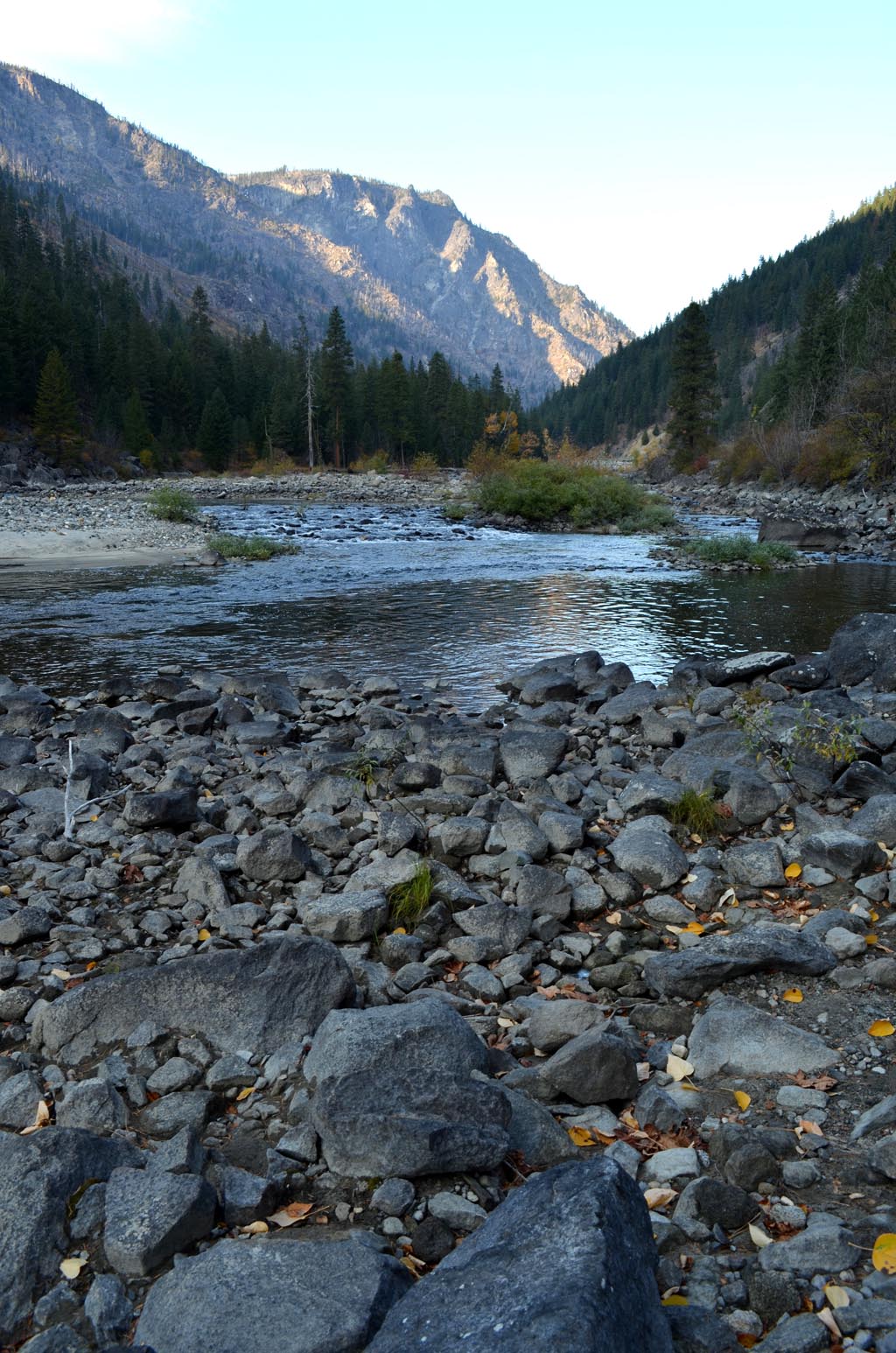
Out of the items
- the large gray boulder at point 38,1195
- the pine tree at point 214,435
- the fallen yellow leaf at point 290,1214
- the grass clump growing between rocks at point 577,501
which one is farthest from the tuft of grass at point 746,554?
the pine tree at point 214,435

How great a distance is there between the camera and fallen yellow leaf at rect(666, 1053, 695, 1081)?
3.97m

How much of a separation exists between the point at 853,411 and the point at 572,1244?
48993mm

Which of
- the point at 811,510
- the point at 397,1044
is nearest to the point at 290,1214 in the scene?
the point at 397,1044

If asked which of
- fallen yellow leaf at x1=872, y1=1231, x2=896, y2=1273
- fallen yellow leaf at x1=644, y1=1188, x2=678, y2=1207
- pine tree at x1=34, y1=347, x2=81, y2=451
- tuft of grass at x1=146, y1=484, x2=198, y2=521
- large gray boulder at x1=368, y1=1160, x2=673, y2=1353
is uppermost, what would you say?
pine tree at x1=34, y1=347, x2=81, y2=451

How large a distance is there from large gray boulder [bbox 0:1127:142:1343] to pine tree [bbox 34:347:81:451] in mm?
69093

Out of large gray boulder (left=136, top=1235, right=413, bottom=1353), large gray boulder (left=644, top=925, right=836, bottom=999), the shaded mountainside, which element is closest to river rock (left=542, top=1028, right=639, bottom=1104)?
large gray boulder (left=644, top=925, right=836, bottom=999)

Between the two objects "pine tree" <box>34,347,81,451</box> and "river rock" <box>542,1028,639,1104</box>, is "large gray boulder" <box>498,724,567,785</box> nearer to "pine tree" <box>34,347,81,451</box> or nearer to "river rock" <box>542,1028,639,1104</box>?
"river rock" <box>542,1028,639,1104</box>

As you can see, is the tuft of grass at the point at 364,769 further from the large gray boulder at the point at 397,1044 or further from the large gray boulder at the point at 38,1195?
the large gray boulder at the point at 38,1195

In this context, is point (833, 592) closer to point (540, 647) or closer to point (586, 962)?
point (540, 647)

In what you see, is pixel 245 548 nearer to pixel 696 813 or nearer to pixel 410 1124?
pixel 696 813

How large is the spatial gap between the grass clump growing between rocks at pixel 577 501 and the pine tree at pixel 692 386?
3706cm

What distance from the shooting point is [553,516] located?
40.8 meters

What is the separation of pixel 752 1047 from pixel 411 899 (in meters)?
2.26

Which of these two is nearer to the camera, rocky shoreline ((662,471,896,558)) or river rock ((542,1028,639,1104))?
river rock ((542,1028,639,1104))
